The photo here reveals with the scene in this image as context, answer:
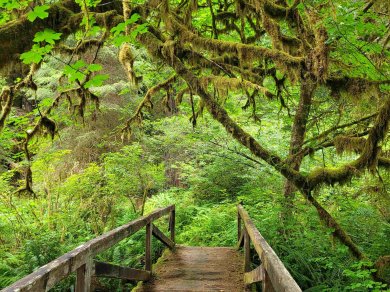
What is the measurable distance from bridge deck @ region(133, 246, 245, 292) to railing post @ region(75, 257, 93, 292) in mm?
2246

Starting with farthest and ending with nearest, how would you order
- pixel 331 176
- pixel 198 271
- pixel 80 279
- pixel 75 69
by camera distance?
pixel 198 271 < pixel 331 176 < pixel 75 69 < pixel 80 279

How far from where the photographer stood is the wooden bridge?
2.48 m

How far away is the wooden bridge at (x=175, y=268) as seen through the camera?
248cm

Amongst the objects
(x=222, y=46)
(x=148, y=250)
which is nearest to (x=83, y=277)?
(x=148, y=250)

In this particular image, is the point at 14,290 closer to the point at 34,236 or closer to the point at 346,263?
the point at 346,263

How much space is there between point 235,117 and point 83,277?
1046 centimetres

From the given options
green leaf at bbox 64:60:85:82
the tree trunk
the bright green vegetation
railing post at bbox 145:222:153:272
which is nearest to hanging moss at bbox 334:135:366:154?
the bright green vegetation

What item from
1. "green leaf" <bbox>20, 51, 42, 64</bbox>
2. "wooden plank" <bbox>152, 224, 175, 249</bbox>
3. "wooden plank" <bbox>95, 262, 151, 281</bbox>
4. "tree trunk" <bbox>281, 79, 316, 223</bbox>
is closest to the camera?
"wooden plank" <bbox>95, 262, 151, 281</bbox>

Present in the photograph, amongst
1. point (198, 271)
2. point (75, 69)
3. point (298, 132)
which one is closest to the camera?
point (75, 69)

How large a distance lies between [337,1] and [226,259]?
17.8 feet

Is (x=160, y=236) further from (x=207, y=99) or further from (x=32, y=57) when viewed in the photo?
(x=32, y=57)

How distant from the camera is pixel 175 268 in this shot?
6.88 meters

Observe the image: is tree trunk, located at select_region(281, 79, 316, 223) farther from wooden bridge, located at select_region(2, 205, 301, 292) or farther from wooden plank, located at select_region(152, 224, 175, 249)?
wooden plank, located at select_region(152, 224, 175, 249)

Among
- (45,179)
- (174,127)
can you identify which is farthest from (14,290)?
(174,127)
